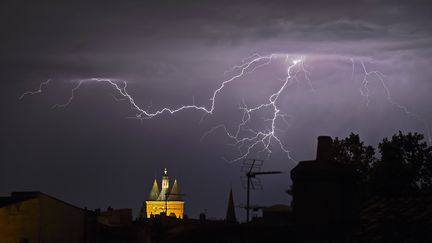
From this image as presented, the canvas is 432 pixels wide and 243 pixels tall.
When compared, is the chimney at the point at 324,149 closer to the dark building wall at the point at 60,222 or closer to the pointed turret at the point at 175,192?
the dark building wall at the point at 60,222

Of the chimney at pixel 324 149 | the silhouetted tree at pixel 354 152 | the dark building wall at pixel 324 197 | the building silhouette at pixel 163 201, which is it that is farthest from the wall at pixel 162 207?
the dark building wall at pixel 324 197

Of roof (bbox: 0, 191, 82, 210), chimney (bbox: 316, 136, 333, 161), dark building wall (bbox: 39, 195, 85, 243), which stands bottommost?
dark building wall (bbox: 39, 195, 85, 243)

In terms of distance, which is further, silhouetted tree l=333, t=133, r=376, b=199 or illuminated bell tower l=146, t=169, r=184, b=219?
illuminated bell tower l=146, t=169, r=184, b=219

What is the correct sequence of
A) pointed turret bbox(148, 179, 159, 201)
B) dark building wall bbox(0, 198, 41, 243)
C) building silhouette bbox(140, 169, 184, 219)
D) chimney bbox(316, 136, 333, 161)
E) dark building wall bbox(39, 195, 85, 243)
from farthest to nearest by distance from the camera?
pointed turret bbox(148, 179, 159, 201), building silhouette bbox(140, 169, 184, 219), dark building wall bbox(39, 195, 85, 243), dark building wall bbox(0, 198, 41, 243), chimney bbox(316, 136, 333, 161)

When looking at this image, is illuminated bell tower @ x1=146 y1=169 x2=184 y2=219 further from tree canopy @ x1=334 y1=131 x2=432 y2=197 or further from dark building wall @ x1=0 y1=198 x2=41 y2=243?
dark building wall @ x1=0 y1=198 x2=41 y2=243

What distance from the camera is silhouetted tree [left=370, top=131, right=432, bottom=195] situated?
136ft

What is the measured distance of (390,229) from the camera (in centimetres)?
1723

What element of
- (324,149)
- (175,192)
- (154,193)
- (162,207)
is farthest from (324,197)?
(154,193)

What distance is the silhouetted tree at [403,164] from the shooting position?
41344 mm

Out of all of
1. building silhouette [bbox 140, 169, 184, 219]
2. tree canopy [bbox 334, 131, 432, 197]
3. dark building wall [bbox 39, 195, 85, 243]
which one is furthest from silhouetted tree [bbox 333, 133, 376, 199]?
building silhouette [bbox 140, 169, 184, 219]

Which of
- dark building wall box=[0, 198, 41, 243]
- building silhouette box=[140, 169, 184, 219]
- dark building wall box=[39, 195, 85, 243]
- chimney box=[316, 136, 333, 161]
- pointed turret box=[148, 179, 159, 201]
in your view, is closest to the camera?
chimney box=[316, 136, 333, 161]

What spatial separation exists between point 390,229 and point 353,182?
2.13 m

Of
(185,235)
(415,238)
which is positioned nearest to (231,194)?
(185,235)

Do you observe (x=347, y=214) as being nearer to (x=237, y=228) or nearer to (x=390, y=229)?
(x=390, y=229)
